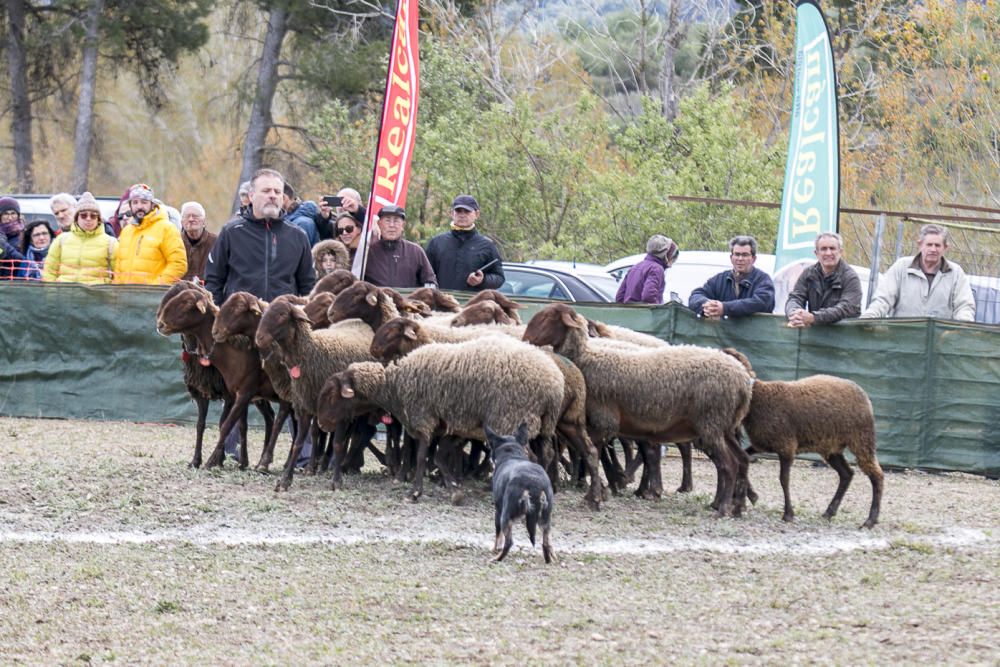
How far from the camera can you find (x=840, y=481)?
10.4 m

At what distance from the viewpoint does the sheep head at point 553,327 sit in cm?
1049

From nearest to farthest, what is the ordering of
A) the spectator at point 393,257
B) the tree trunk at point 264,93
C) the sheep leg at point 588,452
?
the sheep leg at point 588,452, the spectator at point 393,257, the tree trunk at point 264,93

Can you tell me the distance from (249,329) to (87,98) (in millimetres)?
24673

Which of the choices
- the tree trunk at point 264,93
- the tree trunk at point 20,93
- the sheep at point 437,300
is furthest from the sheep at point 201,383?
the tree trunk at point 20,93

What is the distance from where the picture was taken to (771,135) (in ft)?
114

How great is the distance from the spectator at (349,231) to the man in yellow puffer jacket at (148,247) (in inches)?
70.7

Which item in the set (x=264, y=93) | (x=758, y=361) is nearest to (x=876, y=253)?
(x=758, y=361)

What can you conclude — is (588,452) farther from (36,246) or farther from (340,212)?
(36,246)

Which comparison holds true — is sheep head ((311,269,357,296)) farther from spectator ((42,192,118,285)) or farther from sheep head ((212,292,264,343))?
spectator ((42,192,118,285))

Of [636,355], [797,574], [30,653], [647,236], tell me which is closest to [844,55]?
[647,236]

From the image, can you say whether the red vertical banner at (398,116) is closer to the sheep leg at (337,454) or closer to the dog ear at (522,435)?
the sheep leg at (337,454)

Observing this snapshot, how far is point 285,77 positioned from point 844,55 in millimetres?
12939

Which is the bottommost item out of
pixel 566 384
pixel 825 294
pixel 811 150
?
pixel 566 384

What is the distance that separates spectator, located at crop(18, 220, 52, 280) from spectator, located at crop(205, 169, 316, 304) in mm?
6089
